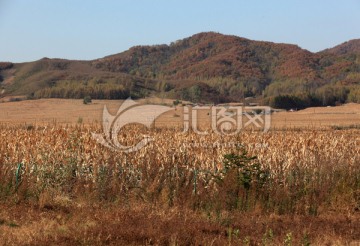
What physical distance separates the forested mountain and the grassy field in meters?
65.2

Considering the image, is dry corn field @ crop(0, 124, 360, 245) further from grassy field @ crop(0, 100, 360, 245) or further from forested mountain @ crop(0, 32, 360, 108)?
forested mountain @ crop(0, 32, 360, 108)

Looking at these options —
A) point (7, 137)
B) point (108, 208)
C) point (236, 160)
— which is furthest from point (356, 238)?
point (7, 137)

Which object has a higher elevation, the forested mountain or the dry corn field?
the forested mountain

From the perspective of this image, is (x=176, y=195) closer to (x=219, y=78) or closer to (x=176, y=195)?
(x=176, y=195)

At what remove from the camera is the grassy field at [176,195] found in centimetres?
909

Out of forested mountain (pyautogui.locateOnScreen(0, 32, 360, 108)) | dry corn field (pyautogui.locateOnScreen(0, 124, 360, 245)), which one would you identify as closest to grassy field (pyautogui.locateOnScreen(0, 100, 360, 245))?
dry corn field (pyautogui.locateOnScreen(0, 124, 360, 245))

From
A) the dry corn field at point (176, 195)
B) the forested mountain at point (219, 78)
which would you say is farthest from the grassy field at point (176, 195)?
the forested mountain at point (219, 78)

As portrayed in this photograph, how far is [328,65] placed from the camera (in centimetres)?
16925

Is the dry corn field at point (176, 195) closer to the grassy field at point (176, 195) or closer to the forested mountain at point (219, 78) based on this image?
the grassy field at point (176, 195)

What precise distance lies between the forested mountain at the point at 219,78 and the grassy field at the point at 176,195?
214 ft

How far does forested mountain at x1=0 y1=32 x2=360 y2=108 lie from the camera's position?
8888cm

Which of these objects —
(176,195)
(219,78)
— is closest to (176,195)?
(176,195)

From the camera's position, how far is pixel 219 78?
14950 cm

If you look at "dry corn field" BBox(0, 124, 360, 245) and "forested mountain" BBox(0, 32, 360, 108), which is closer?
"dry corn field" BBox(0, 124, 360, 245)
